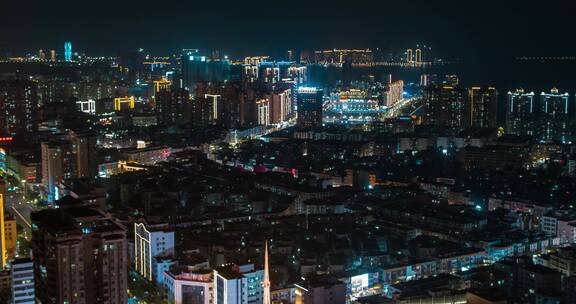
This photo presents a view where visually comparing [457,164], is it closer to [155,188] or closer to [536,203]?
[536,203]

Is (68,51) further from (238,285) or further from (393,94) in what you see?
(238,285)

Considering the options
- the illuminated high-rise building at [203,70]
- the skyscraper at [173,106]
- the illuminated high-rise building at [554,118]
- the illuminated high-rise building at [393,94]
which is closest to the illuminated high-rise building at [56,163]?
the skyscraper at [173,106]

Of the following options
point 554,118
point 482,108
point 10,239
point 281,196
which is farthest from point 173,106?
point 10,239

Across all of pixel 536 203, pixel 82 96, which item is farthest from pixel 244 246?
pixel 82 96

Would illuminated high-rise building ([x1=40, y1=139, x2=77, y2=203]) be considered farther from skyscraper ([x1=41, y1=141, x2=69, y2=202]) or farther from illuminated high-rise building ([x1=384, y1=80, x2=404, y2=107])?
illuminated high-rise building ([x1=384, y1=80, x2=404, y2=107])

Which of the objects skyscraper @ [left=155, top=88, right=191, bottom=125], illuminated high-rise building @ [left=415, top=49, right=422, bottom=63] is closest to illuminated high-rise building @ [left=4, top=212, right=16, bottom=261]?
skyscraper @ [left=155, top=88, right=191, bottom=125]

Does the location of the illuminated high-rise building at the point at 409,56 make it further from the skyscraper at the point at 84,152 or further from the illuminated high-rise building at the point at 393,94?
A: the skyscraper at the point at 84,152
